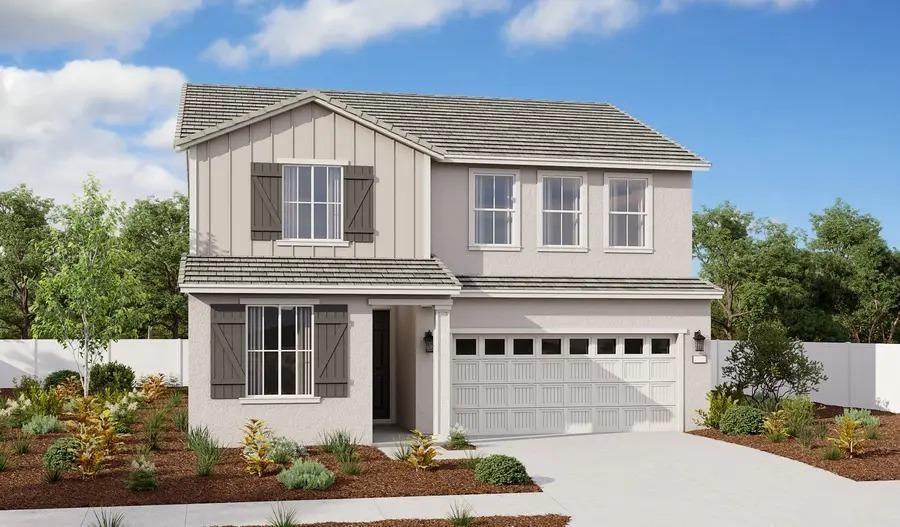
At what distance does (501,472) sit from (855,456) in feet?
22.9

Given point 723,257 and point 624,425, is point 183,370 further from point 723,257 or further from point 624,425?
point 723,257

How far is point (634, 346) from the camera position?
21.3 meters

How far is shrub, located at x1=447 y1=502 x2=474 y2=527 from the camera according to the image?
11648mm

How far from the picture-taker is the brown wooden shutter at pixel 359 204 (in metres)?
19.7

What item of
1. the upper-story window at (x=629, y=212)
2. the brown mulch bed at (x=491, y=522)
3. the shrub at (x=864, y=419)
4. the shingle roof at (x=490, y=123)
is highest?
the shingle roof at (x=490, y=123)

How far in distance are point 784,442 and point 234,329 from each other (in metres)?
10.5

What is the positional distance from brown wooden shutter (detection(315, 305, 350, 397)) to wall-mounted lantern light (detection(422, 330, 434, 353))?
6.14ft

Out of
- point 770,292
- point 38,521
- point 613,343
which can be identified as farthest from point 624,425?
point 770,292

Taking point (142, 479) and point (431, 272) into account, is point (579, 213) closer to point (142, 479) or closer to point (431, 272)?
point (431, 272)

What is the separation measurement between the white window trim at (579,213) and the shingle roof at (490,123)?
39 cm

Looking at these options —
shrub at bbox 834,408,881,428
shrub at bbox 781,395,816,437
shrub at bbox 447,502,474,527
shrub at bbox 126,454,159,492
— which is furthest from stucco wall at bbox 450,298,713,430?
shrub at bbox 447,502,474,527

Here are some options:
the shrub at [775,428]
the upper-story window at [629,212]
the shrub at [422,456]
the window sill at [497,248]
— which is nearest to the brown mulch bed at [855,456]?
the shrub at [775,428]

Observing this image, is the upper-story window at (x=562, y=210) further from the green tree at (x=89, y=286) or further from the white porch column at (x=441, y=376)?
the green tree at (x=89, y=286)

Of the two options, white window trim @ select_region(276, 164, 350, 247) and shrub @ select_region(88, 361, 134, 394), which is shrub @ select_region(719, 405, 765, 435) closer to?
white window trim @ select_region(276, 164, 350, 247)
